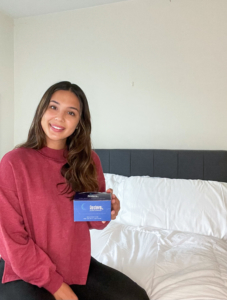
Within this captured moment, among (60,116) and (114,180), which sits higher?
(60,116)

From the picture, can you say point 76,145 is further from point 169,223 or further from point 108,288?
point 169,223

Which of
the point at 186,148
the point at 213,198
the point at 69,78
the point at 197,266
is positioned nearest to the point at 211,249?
the point at 197,266

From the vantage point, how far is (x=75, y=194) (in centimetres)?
101

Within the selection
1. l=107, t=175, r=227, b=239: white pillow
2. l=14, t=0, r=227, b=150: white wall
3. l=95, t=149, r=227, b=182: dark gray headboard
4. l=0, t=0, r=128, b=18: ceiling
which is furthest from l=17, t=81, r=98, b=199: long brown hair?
l=0, t=0, r=128, b=18: ceiling

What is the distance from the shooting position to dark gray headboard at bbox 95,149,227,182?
1.88 meters

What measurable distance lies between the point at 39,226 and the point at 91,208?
219 mm

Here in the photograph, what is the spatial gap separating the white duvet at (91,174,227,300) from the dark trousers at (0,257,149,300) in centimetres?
14

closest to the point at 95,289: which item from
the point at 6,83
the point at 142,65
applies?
the point at 142,65

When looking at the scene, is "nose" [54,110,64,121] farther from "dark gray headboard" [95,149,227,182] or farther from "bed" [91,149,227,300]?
"dark gray headboard" [95,149,227,182]

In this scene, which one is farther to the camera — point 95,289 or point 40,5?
point 40,5

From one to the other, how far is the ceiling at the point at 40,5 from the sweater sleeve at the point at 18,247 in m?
1.96

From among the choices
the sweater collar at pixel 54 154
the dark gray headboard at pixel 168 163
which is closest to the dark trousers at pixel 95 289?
the sweater collar at pixel 54 154

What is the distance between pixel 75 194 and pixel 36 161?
8.8 inches

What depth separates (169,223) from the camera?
1668 mm
